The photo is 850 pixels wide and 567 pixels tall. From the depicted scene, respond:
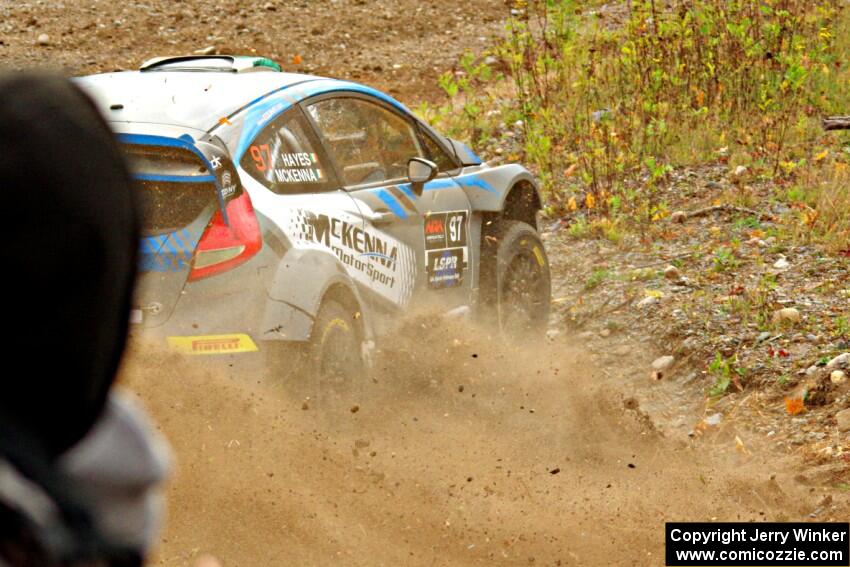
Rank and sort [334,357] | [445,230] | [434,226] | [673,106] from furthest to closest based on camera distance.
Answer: [673,106], [445,230], [434,226], [334,357]

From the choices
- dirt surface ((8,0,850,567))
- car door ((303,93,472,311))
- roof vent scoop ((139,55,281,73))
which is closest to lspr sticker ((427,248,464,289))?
car door ((303,93,472,311))

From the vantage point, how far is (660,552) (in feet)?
16.5

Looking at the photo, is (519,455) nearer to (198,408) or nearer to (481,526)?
(481,526)

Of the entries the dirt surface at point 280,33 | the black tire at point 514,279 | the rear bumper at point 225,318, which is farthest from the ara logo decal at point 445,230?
the dirt surface at point 280,33

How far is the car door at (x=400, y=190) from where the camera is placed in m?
5.82

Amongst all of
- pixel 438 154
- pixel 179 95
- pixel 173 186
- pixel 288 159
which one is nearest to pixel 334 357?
pixel 288 159

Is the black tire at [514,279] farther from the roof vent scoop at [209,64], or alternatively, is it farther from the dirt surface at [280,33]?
the dirt surface at [280,33]

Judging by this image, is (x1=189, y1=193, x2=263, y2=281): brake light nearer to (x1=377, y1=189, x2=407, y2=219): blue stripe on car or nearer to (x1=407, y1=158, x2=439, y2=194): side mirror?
(x1=377, y1=189, x2=407, y2=219): blue stripe on car

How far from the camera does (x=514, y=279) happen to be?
7.40m

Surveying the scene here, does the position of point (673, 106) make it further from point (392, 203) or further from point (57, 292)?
point (57, 292)

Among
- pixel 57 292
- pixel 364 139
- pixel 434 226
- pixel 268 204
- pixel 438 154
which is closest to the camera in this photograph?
pixel 57 292

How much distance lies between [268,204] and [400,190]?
1.24m

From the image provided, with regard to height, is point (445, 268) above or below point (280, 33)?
above

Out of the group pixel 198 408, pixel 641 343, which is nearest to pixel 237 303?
pixel 198 408
